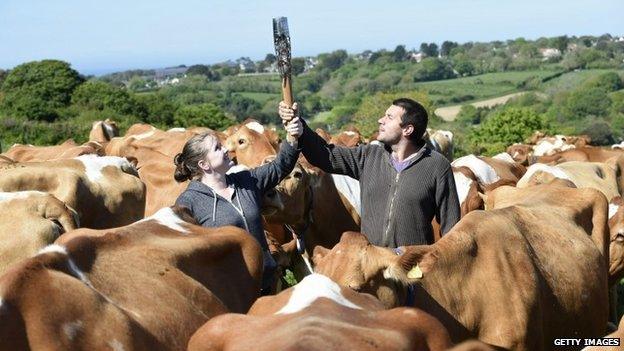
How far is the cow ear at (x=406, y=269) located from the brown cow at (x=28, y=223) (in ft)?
9.37

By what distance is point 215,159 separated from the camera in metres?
5.97

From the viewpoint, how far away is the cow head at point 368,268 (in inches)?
188

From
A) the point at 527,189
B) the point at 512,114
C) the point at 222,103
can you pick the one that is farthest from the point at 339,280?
the point at 222,103

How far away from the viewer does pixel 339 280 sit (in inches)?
186

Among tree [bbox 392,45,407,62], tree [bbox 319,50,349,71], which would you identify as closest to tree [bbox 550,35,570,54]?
tree [bbox 392,45,407,62]

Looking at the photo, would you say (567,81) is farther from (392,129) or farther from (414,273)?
(414,273)

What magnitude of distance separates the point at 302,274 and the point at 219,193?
349cm

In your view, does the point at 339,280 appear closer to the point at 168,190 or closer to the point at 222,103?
the point at 168,190

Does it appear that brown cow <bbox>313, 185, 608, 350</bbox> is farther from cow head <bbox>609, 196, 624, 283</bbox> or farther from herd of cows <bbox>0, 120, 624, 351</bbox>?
cow head <bbox>609, 196, 624, 283</bbox>

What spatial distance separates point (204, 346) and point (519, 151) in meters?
19.9

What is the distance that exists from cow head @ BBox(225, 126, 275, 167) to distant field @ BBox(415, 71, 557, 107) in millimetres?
108231

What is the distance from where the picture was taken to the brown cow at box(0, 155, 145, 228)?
355 inches

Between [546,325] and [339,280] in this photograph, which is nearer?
[339,280]

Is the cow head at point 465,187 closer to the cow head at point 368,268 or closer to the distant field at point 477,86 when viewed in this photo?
the cow head at point 368,268
